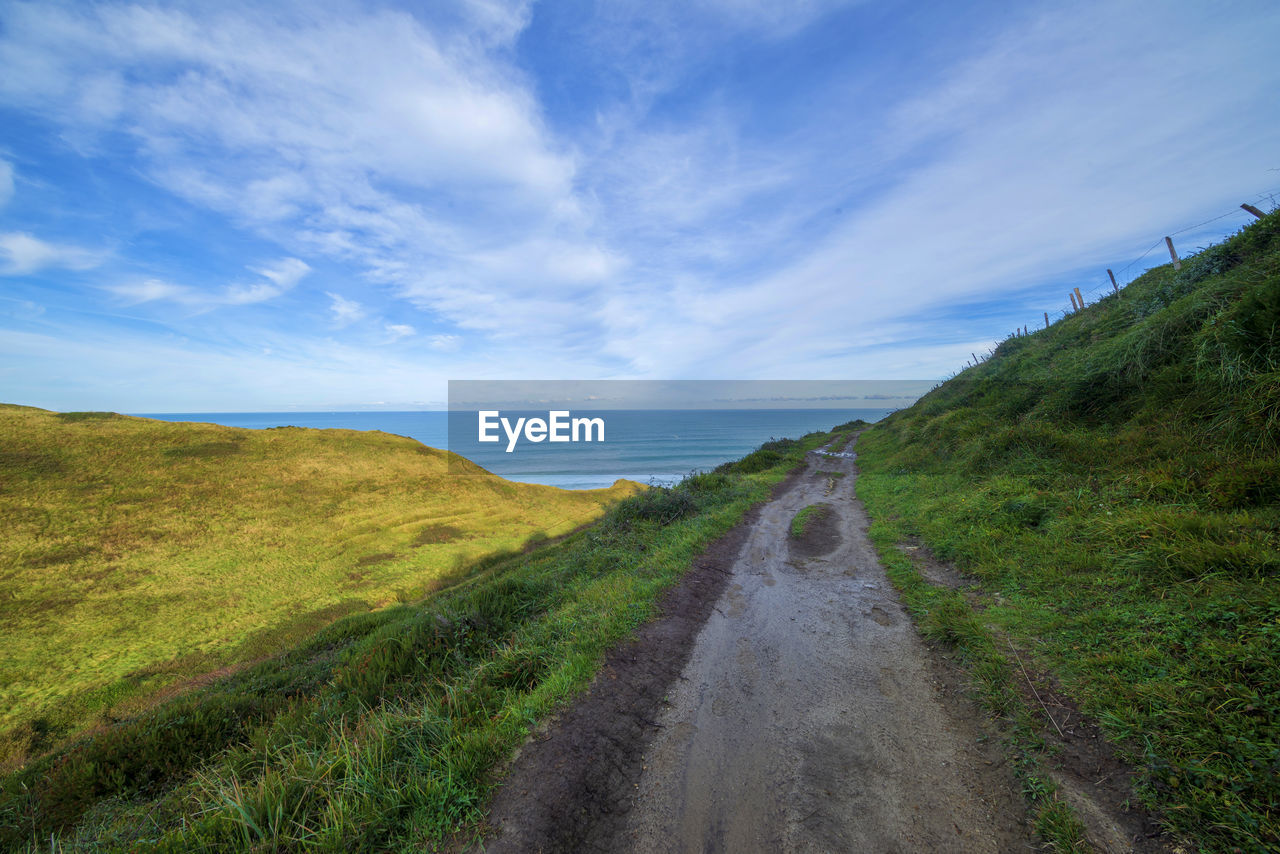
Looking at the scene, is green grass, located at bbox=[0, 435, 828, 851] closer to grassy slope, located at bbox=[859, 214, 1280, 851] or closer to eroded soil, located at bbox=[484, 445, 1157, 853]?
eroded soil, located at bbox=[484, 445, 1157, 853]

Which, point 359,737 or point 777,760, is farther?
point 359,737

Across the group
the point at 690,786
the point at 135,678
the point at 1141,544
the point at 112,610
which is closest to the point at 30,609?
the point at 112,610

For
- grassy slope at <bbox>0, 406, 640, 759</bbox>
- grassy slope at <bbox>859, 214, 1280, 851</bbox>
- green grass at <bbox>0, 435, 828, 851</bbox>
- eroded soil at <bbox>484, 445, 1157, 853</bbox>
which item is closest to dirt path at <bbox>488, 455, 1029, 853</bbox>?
eroded soil at <bbox>484, 445, 1157, 853</bbox>

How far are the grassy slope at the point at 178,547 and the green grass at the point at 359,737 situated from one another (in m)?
2.54

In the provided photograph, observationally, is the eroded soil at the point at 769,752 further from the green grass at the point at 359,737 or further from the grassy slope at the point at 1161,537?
the grassy slope at the point at 1161,537

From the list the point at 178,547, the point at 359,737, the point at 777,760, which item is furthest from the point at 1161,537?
the point at 178,547

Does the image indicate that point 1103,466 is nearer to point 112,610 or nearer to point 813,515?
point 813,515

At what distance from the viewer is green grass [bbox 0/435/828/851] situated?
2883mm

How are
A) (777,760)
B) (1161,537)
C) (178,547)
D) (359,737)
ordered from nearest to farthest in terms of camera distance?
1. (777,760)
2. (359,737)
3. (1161,537)
4. (178,547)

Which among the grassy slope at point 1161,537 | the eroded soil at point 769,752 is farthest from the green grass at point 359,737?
the grassy slope at point 1161,537

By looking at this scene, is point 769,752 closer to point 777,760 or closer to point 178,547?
point 777,760

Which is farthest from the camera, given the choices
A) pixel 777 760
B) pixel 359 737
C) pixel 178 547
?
pixel 178 547

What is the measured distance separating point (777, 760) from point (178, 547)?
17.9m

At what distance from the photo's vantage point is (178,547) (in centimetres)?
1266
